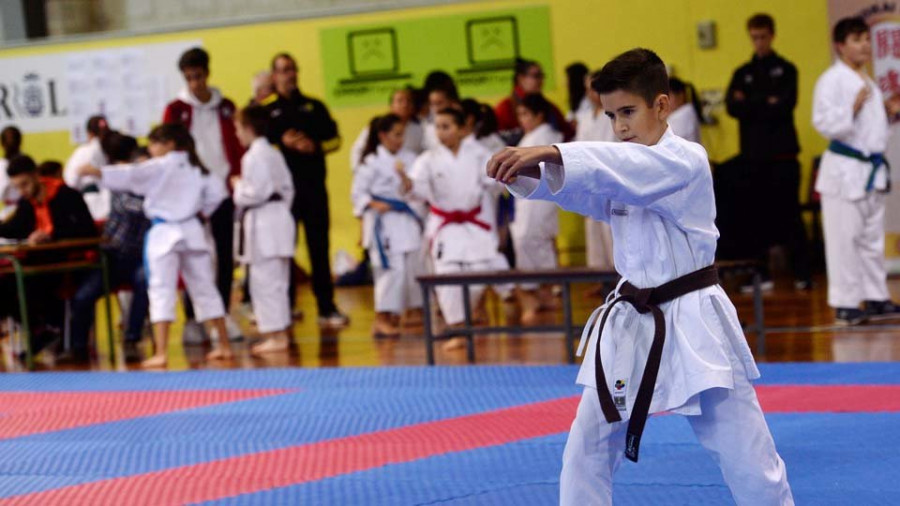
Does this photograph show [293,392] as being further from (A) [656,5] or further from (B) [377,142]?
(A) [656,5]

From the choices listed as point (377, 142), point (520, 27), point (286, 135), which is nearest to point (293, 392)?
point (377, 142)

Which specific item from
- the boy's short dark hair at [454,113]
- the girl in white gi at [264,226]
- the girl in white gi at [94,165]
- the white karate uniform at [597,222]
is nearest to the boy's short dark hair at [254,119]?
the girl in white gi at [264,226]

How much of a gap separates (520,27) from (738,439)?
8486 mm

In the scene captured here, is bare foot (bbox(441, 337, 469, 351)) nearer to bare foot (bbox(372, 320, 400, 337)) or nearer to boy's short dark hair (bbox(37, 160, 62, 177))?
bare foot (bbox(372, 320, 400, 337))

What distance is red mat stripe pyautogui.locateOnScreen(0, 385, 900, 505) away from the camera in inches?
161

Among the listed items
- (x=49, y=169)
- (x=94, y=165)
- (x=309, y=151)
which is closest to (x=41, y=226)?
(x=49, y=169)

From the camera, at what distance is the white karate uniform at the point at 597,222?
30.0 feet

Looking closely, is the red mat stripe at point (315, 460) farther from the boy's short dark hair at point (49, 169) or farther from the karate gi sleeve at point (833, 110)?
the boy's short dark hair at point (49, 169)

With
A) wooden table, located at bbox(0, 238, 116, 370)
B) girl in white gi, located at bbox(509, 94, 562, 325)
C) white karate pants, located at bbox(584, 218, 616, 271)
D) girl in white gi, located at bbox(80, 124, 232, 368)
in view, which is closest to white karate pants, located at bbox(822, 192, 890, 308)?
girl in white gi, located at bbox(509, 94, 562, 325)

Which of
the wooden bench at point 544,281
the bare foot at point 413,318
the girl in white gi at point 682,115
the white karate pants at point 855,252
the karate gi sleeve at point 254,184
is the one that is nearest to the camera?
the wooden bench at point 544,281

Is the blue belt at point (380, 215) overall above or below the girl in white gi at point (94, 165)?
below

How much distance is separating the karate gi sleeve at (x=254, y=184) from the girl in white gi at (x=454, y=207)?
882 mm

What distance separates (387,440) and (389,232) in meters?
3.41

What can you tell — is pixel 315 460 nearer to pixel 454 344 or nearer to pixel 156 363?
pixel 454 344
